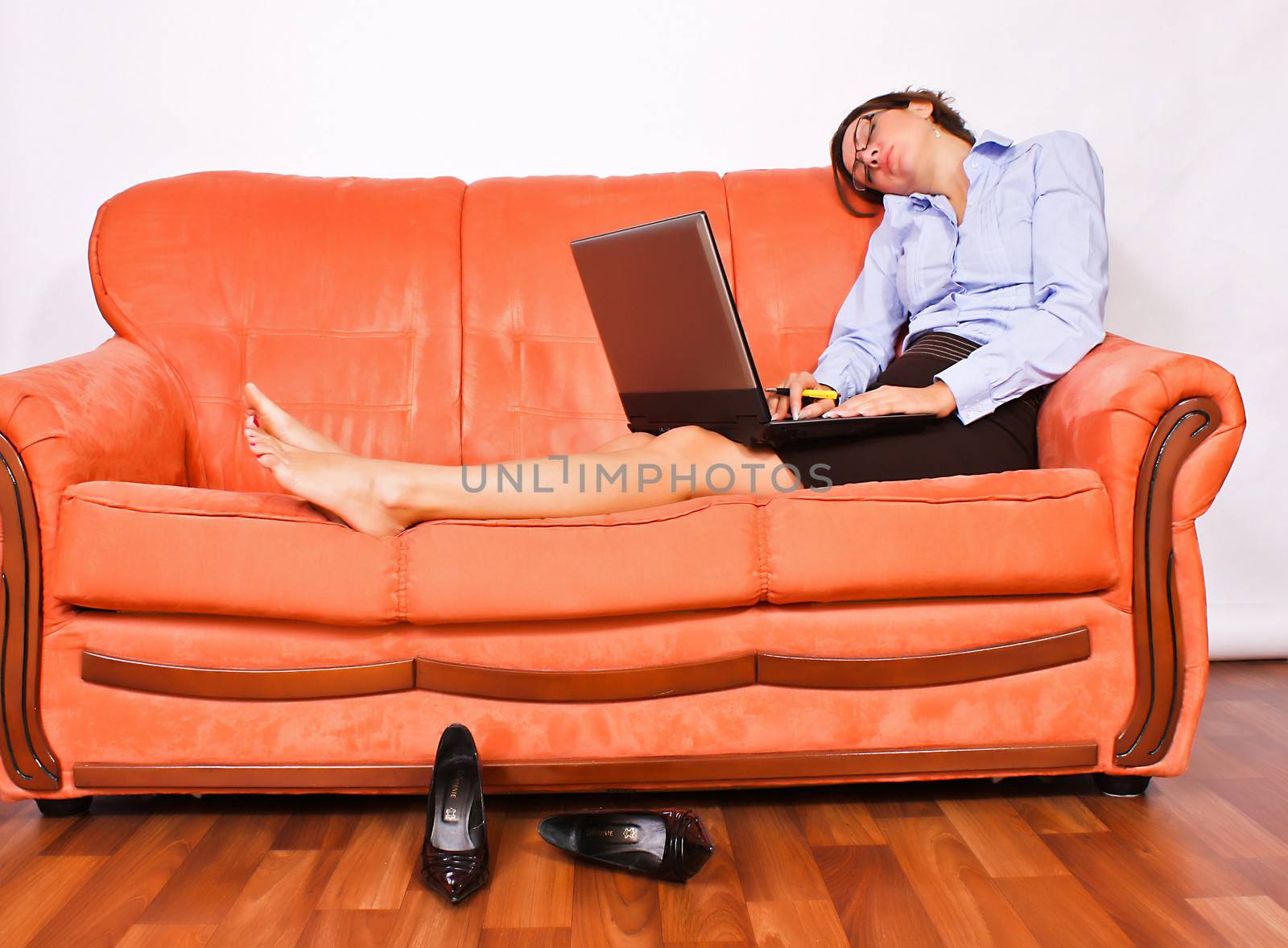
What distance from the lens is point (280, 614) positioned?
1.37 m

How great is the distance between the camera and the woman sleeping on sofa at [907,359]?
146 centimetres

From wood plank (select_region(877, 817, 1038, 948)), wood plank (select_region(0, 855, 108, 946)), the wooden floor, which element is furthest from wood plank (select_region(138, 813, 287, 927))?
wood plank (select_region(877, 817, 1038, 948))

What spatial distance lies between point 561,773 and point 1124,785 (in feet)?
2.88

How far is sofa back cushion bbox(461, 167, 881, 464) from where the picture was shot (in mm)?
2061

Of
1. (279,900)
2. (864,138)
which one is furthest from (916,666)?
(864,138)

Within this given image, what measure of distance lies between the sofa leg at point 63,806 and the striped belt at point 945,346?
1.63 m

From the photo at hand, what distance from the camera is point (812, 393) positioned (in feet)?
5.90

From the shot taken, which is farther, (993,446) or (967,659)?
(993,446)

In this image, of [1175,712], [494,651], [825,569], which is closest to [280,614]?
[494,651]

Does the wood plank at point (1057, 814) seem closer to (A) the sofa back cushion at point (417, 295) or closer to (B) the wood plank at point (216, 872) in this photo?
(A) the sofa back cushion at point (417, 295)

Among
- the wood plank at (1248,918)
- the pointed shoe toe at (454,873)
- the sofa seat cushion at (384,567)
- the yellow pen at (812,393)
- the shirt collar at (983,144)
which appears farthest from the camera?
the shirt collar at (983,144)

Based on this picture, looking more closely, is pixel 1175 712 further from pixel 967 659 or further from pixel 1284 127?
pixel 1284 127

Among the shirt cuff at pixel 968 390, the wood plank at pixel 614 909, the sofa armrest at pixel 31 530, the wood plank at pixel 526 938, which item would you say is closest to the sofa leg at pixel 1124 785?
the shirt cuff at pixel 968 390

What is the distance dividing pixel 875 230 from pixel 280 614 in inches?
56.8
